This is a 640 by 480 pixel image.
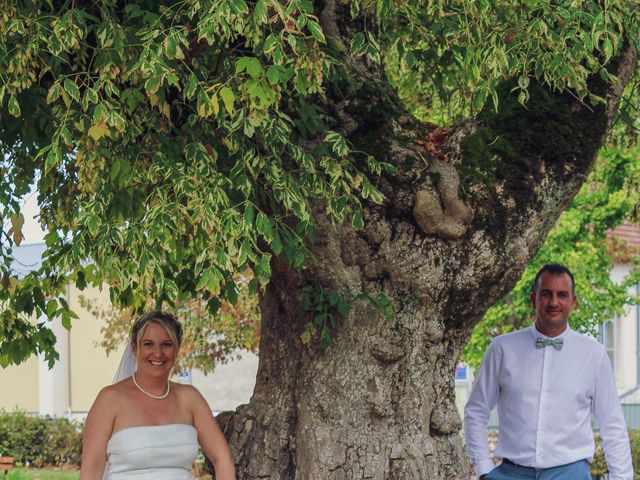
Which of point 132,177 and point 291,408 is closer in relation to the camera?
point 132,177

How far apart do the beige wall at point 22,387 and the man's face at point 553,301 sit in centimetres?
2826

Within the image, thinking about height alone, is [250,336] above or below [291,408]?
above

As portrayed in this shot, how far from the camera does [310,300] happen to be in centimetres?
715

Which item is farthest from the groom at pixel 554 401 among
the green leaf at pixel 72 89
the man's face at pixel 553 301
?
the green leaf at pixel 72 89

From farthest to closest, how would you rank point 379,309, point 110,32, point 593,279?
point 593,279, point 379,309, point 110,32

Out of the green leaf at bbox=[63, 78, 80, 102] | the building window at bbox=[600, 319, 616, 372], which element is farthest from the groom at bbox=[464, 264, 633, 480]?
the building window at bbox=[600, 319, 616, 372]

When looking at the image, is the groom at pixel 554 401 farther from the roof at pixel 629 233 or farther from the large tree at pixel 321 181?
the roof at pixel 629 233

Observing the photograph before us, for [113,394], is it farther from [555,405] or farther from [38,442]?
[38,442]

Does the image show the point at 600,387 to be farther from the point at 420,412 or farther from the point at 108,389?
the point at 108,389

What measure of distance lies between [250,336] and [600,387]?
41.5ft

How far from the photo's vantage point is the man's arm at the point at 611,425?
230 inches

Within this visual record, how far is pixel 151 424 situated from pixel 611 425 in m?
2.26

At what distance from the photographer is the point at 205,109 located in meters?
5.67

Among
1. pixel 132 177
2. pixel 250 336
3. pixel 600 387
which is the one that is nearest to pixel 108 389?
pixel 132 177
